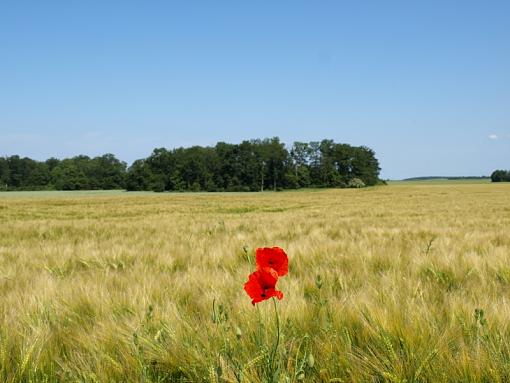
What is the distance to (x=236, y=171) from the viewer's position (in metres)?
96.9

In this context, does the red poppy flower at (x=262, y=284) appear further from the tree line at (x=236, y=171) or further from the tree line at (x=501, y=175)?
the tree line at (x=501, y=175)

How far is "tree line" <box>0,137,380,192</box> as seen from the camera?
3784 inches

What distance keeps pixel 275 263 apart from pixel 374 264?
2.57 m

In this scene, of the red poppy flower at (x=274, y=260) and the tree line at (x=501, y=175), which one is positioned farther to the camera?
the tree line at (x=501, y=175)

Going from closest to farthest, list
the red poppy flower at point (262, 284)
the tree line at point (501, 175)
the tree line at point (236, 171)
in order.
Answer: the red poppy flower at point (262, 284) → the tree line at point (236, 171) → the tree line at point (501, 175)

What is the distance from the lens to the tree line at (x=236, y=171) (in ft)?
315

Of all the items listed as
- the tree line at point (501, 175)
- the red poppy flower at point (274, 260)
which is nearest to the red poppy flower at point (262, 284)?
the red poppy flower at point (274, 260)

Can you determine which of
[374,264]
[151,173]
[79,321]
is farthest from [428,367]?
[151,173]

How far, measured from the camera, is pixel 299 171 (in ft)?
324

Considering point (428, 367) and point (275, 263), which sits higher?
point (275, 263)

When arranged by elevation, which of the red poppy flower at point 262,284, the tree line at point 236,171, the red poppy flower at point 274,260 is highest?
the tree line at point 236,171

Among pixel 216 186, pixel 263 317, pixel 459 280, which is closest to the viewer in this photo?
pixel 263 317

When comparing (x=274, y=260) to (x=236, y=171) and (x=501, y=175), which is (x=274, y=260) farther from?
(x=501, y=175)

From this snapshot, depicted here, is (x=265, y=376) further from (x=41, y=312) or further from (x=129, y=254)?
(x=129, y=254)
